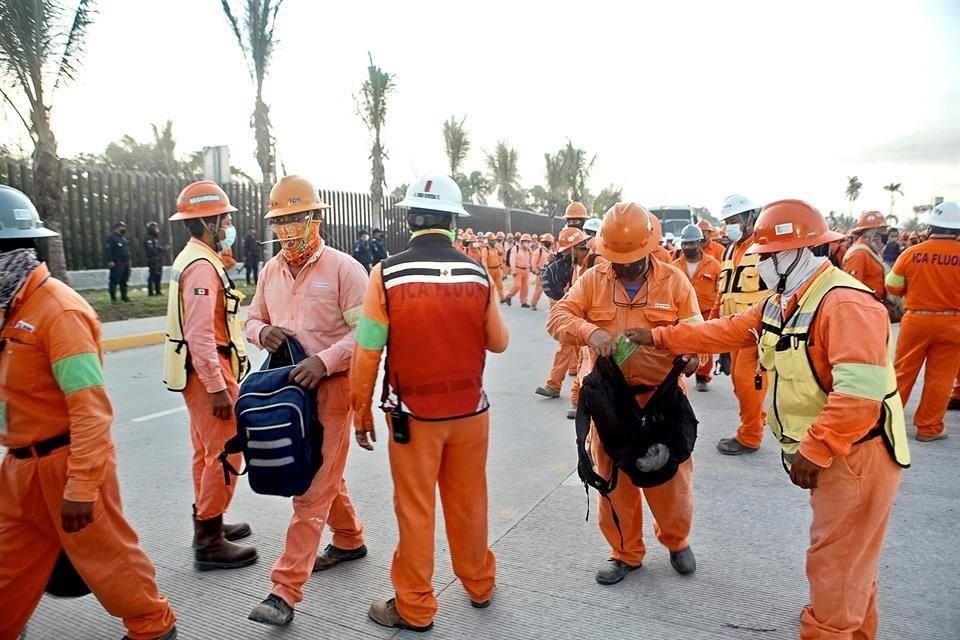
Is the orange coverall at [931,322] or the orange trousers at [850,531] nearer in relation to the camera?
the orange trousers at [850,531]

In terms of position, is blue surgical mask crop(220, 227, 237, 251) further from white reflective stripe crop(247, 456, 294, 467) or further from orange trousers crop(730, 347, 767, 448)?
orange trousers crop(730, 347, 767, 448)

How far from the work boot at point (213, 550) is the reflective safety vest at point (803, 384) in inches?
115

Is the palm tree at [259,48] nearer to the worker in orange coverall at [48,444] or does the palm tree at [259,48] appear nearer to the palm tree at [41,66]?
the palm tree at [41,66]

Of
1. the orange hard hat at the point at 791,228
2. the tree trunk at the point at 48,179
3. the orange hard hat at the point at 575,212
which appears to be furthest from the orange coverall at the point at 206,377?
the tree trunk at the point at 48,179

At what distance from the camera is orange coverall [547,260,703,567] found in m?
3.54

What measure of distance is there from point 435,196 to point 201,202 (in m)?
1.61

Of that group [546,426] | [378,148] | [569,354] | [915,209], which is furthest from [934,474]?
[915,209]

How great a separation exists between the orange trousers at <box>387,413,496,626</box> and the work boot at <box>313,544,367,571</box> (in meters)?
0.74

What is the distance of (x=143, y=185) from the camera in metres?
17.7

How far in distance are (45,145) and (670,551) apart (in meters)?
13.6

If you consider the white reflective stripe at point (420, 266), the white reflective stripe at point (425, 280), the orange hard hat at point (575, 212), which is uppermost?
the orange hard hat at point (575, 212)

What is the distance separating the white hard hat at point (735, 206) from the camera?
245 inches

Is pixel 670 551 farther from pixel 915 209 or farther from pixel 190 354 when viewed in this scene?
pixel 915 209

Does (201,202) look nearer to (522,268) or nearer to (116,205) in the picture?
(522,268)
